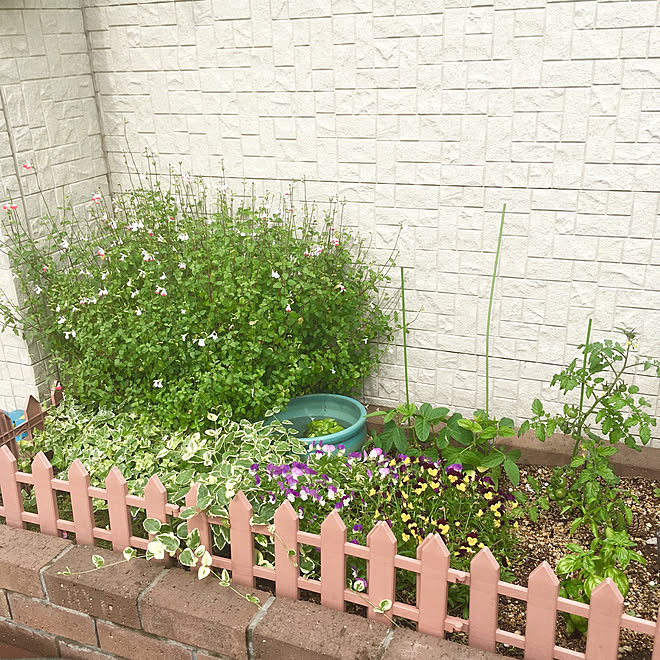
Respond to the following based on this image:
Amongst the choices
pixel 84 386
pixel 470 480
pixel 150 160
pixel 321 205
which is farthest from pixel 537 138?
pixel 84 386

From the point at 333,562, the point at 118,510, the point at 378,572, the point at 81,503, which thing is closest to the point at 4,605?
the point at 81,503

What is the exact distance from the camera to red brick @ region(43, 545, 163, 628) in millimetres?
2611

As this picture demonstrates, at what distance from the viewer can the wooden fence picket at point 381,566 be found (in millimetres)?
2334

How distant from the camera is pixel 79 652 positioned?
280cm

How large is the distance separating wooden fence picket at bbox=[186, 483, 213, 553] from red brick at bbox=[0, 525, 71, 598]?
60 centimetres

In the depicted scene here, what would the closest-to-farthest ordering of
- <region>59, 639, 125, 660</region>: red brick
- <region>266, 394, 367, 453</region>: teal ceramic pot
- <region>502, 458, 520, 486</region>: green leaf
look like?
<region>59, 639, 125, 660</region>: red brick
<region>502, 458, 520, 486</region>: green leaf
<region>266, 394, 367, 453</region>: teal ceramic pot

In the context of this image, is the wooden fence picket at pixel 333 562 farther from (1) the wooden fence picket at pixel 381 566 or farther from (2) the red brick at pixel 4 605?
(2) the red brick at pixel 4 605

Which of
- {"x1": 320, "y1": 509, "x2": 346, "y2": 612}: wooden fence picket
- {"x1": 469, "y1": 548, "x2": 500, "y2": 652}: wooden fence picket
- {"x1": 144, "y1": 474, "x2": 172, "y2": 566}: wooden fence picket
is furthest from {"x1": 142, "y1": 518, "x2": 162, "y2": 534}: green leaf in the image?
{"x1": 469, "y1": 548, "x2": 500, "y2": 652}: wooden fence picket

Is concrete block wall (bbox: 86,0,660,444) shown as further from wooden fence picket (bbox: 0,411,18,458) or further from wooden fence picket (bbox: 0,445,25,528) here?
wooden fence picket (bbox: 0,445,25,528)

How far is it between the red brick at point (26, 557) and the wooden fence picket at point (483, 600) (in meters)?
1.60

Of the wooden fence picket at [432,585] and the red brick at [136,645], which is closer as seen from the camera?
the wooden fence picket at [432,585]

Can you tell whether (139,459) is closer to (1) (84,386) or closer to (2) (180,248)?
(1) (84,386)

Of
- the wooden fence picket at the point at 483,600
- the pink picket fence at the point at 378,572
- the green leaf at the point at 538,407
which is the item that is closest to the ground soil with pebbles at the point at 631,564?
the pink picket fence at the point at 378,572

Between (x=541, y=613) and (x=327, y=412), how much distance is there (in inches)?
74.3
